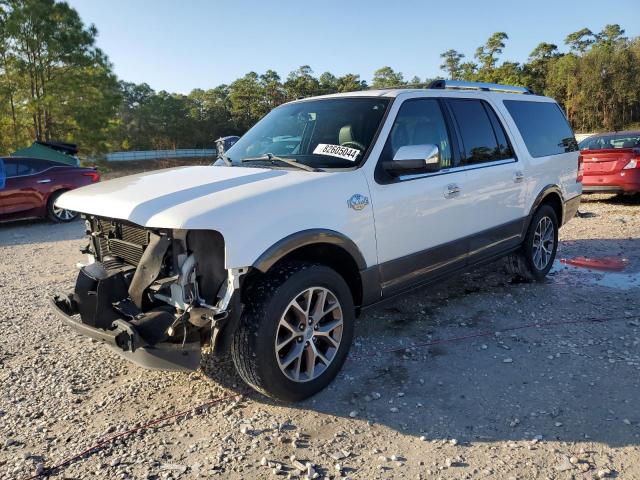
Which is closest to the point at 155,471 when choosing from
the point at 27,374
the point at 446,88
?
the point at 27,374

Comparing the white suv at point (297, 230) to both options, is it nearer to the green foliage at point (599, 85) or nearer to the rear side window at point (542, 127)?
the rear side window at point (542, 127)

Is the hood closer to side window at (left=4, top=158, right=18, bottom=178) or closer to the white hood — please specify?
the white hood

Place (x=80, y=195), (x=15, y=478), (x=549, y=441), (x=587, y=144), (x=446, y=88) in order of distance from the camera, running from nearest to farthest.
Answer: (x=15, y=478) → (x=549, y=441) → (x=80, y=195) → (x=446, y=88) → (x=587, y=144)

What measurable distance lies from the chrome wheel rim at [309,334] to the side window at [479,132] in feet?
6.38

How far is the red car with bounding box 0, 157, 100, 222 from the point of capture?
9.95 m

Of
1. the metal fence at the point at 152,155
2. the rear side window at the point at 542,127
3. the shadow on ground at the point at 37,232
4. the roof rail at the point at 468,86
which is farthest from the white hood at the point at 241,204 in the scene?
the metal fence at the point at 152,155

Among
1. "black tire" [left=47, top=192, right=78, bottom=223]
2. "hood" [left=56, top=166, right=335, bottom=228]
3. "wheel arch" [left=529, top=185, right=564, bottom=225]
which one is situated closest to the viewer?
"hood" [left=56, top=166, right=335, bottom=228]

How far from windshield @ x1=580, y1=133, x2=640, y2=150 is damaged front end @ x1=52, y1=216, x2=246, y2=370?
10.3 metres

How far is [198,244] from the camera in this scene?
284cm

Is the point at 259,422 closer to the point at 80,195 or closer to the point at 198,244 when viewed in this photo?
the point at 198,244

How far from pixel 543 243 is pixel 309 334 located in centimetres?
369

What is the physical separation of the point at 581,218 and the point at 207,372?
8253mm

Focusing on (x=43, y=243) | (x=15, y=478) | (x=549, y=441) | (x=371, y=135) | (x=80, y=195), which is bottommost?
(x=549, y=441)

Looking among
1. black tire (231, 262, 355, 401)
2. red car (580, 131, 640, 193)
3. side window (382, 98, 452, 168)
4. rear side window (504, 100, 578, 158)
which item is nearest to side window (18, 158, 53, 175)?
side window (382, 98, 452, 168)
